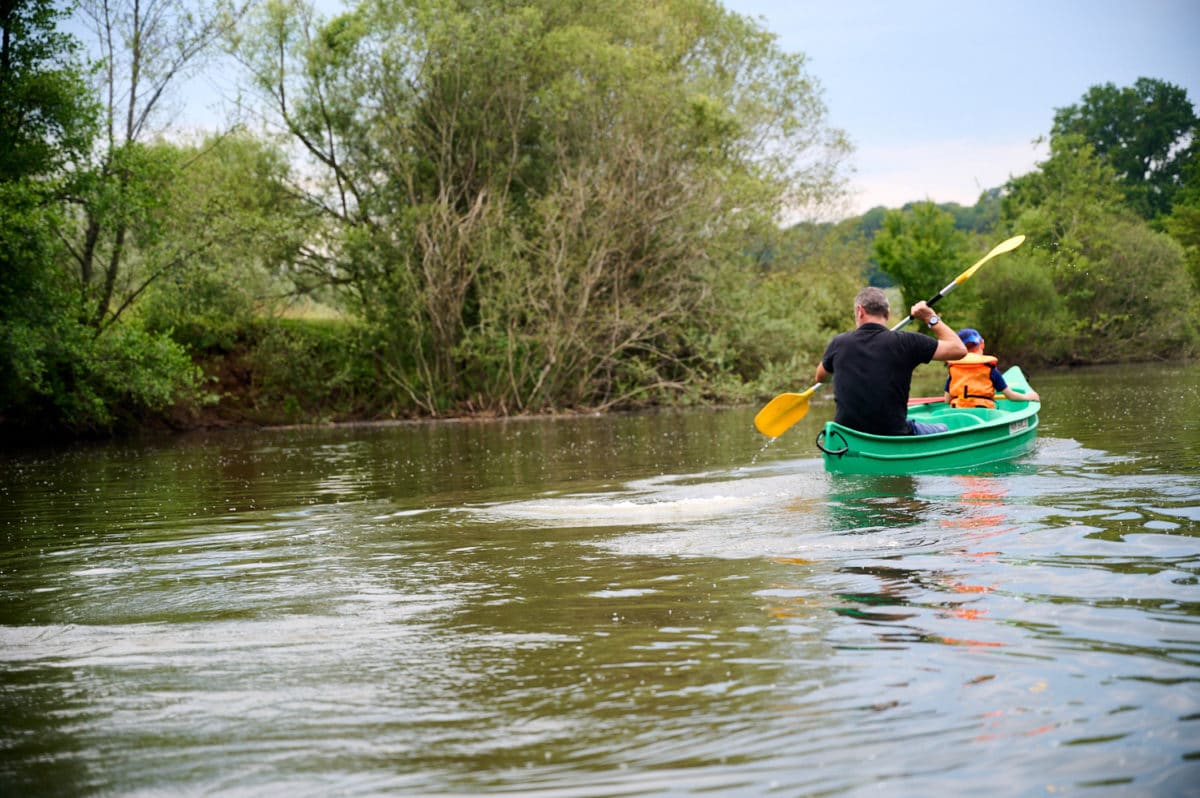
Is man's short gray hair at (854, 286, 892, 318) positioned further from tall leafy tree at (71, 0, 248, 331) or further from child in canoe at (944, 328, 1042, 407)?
tall leafy tree at (71, 0, 248, 331)

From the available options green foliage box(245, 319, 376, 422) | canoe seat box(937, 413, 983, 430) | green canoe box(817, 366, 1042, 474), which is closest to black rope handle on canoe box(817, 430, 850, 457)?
green canoe box(817, 366, 1042, 474)

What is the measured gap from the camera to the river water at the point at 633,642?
318cm

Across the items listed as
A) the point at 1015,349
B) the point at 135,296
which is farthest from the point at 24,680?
the point at 1015,349

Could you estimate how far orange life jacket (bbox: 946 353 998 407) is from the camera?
1168cm

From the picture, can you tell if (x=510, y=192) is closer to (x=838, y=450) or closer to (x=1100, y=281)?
(x=1100, y=281)

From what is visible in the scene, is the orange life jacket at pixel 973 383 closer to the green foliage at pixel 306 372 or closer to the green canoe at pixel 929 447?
the green canoe at pixel 929 447

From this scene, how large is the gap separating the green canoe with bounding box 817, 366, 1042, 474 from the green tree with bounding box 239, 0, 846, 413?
14.2 meters

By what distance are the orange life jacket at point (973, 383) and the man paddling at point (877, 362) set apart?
2.06m

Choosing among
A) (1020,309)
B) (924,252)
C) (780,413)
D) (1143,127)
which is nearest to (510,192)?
(1020,309)

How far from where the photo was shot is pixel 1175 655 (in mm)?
3887

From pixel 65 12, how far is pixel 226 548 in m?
16.7

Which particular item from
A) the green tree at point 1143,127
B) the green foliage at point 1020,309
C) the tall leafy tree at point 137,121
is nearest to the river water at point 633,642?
the tall leafy tree at point 137,121

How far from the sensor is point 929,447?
9758mm

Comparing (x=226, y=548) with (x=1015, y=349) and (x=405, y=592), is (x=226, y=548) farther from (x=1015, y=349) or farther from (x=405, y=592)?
(x=1015, y=349)
